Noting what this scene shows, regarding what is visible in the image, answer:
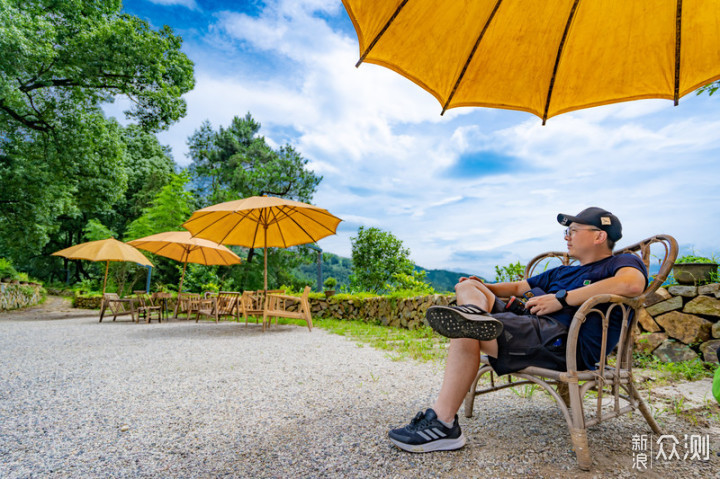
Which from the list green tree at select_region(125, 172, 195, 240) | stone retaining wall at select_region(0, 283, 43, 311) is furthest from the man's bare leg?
green tree at select_region(125, 172, 195, 240)

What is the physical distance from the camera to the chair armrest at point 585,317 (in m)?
1.40

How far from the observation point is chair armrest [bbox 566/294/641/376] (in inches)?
55.3

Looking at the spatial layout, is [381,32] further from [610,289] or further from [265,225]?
[265,225]

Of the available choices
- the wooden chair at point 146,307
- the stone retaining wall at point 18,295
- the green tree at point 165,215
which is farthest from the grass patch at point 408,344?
the stone retaining wall at point 18,295

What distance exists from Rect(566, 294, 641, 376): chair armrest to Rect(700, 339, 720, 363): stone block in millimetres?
2178

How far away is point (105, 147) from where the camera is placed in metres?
10.2

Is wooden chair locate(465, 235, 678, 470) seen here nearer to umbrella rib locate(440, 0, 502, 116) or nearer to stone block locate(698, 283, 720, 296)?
umbrella rib locate(440, 0, 502, 116)

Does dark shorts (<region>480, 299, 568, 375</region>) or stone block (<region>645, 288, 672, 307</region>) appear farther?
stone block (<region>645, 288, 672, 307</region>)

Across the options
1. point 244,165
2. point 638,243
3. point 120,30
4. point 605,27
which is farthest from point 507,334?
point 244,165

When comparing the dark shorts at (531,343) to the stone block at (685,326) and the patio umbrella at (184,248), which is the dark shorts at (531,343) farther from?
the patio umbrella at (184,248)

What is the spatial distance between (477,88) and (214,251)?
7946 millimetres

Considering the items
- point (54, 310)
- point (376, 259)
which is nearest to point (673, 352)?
point (376, 259)

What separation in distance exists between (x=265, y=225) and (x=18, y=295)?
9.83 m

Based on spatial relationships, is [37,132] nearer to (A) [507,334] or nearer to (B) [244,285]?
(B) [244,285]
